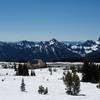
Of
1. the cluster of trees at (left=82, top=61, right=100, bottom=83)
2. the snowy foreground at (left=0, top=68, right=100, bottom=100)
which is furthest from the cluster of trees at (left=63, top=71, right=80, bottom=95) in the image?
the cluster of trees at (left=82, top=61, right=100, bottom=83)

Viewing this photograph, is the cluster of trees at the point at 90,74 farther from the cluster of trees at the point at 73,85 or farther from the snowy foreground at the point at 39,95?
the cluster of trees at the point at 73,85

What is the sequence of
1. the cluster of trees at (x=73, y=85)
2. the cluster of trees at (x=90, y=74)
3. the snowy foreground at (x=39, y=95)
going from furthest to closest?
1. the cluster of trees at (x=90, y=74)
2. the cluster of trees at (x=73, y=85)
3. the snowy foreground at (x=39, y=95)

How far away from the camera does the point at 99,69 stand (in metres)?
104

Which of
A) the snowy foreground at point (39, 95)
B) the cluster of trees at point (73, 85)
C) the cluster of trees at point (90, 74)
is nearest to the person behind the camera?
the snowy foreground at point (39, 95)

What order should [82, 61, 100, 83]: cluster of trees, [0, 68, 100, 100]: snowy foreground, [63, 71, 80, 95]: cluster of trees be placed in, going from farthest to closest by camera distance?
[82, 61, 100, 83]: cluster of trees, [63, 71, 80, 95]: cluster of trees, [0, 68, 100, 100]: snowy foreground

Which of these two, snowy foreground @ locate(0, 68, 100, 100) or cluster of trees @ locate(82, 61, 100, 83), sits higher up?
cluster of trees @ locate(82, 61, 100, 83)

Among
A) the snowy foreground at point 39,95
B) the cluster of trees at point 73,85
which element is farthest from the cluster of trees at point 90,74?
the cluster of trees at point 73,85

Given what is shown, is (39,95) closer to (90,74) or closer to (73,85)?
(73,85)

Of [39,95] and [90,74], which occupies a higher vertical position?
[90,74]

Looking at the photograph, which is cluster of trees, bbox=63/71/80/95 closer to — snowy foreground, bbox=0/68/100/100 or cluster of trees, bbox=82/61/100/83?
snowy foreground, bbox=0/68/100/100

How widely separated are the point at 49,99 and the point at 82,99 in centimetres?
648

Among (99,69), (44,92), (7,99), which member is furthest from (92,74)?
(7,99)

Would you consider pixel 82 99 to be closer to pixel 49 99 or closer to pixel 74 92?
pixel 49 99

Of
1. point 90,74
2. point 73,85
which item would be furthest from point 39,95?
point 90,74
